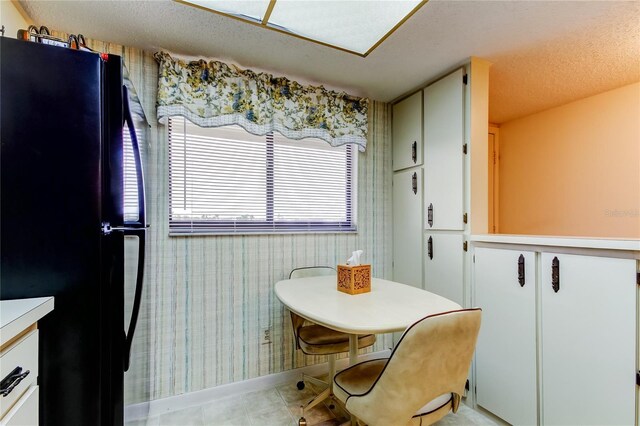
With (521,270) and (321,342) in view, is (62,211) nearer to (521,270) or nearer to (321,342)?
(321,342)

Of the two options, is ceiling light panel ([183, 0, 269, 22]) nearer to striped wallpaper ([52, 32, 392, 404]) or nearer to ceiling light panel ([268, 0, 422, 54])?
ceiling light panel ([268, 0, 422, 54])

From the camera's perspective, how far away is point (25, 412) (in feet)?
2.70

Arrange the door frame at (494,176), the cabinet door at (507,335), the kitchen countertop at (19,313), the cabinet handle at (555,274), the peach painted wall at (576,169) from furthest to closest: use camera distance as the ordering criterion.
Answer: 1. the door frame at (494,176)
2. the peach painted wall at (576,169)
3. the cabinet door at (507,335)
4. the cabinet handle at (555,274)
5. the kitchen countertop at (19,313)

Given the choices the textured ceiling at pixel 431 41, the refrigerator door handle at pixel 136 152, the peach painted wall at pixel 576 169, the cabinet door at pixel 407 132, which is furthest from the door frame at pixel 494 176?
the refrigerator door handle at pixel 136 152

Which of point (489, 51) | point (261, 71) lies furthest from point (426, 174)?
point (261, 71)

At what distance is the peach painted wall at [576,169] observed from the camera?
2391 millimetres

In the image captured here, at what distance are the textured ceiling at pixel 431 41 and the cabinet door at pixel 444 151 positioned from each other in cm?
16

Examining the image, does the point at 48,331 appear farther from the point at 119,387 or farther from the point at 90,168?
the point at 90,168

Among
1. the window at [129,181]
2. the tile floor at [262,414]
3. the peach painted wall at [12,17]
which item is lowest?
the tile floor at [262,414]

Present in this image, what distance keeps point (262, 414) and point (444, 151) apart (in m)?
2.25

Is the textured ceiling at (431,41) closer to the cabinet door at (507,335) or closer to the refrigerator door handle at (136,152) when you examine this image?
the refrigerator door handle at (136,152)

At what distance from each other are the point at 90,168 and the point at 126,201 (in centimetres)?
23

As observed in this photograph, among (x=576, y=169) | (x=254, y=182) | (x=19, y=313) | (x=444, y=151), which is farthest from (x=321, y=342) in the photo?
(x=576, y=169)

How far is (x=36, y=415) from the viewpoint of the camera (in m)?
0.89
